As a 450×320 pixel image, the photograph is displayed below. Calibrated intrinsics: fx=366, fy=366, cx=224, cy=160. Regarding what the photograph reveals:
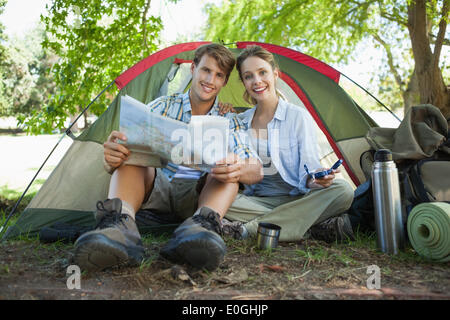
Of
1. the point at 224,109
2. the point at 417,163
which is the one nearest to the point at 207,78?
the point at 224,109

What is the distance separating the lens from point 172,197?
7.36 feet

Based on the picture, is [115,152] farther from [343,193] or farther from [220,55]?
[343,193]

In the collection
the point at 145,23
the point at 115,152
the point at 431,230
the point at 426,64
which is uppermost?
the point at 145,23

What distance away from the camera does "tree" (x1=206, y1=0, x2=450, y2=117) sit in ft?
12.7

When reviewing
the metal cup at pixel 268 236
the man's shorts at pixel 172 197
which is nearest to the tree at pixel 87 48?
the man's shorts at pixel 172 197

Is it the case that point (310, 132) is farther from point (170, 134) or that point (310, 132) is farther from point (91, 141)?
point (91, 141)

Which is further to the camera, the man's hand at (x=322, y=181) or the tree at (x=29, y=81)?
the tree at (x=29, y=81)

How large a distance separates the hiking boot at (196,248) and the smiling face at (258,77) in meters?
1.09

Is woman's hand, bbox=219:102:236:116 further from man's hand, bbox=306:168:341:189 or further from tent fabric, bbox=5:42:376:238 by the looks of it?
man's hand, bbox=306:168:341:189

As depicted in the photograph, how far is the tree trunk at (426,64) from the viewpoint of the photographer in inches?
150

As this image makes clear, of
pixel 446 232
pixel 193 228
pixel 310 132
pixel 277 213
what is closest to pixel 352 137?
pixel 310 132

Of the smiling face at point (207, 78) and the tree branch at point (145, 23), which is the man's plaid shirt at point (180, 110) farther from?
the tree branch at point (145, 23)

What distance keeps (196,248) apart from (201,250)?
0.02 m

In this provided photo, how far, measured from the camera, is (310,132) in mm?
2318
